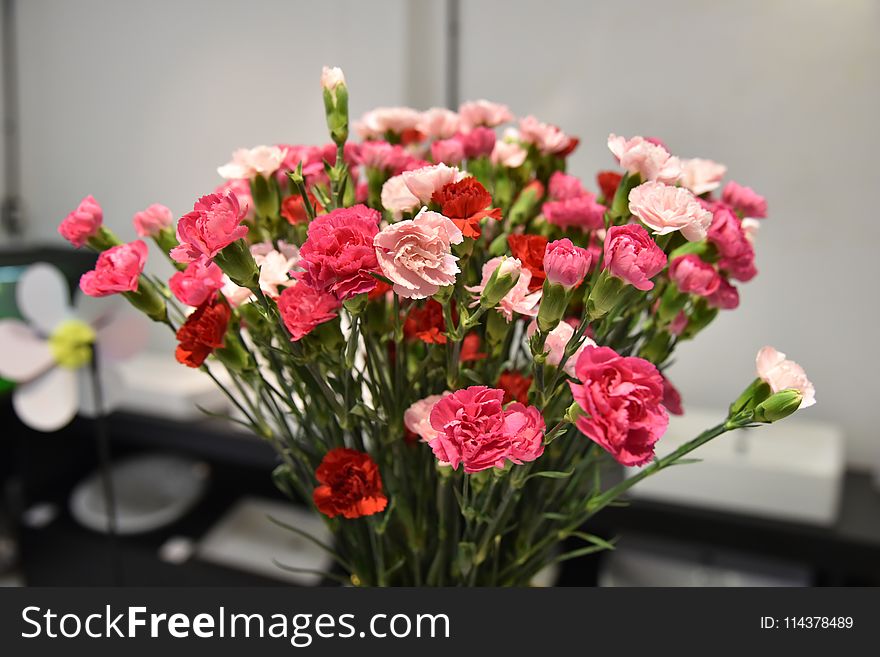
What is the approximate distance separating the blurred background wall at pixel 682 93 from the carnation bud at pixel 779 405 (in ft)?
3.43

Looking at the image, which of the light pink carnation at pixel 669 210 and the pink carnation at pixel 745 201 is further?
the pink carnation at pixel 745 201

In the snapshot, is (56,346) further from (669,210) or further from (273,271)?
(669,210)

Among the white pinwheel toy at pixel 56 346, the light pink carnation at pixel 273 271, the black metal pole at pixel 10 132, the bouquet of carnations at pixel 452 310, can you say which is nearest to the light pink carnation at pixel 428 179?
the bouquet of carnations at pixel 452 310

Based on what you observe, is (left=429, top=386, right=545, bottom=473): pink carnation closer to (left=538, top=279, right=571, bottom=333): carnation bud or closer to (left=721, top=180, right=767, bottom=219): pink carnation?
(left=538, top=279, right=571, bottom=333): carnation bud

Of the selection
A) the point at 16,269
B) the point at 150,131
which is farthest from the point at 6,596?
the point at 150,131

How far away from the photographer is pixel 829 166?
1319 millimetres

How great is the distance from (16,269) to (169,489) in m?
0.67

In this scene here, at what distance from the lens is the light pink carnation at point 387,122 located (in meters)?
0.52

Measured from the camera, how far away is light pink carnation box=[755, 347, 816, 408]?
0.39 m

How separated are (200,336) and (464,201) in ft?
0.61

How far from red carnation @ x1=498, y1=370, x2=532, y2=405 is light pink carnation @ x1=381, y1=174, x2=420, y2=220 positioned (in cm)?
13

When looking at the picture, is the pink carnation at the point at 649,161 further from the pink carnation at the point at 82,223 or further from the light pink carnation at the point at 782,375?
the pink carnation at the point at 82,223

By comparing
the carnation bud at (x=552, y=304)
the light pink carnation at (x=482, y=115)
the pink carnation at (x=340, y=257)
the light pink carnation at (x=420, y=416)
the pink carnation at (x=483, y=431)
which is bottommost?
the light pink carnation at (x=420, y=416)

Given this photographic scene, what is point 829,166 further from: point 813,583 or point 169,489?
point 169,489
